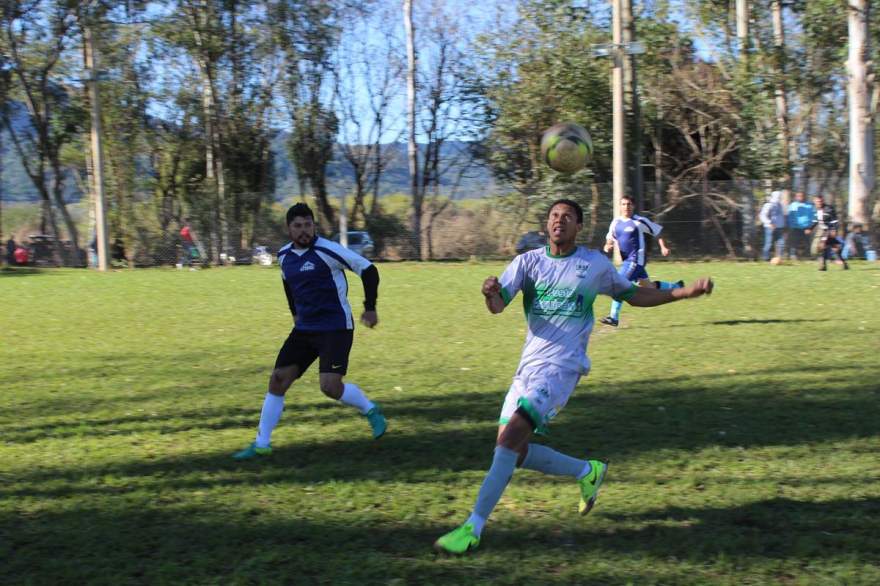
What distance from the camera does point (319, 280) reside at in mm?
6594

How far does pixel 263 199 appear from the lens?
31641mm

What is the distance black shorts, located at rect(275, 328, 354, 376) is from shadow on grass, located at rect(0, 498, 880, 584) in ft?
4.79

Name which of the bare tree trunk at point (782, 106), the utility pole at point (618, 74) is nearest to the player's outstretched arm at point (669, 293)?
the utility pole at point (618, 74)

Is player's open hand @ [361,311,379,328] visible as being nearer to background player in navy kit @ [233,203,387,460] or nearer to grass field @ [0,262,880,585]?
background player in navy kit @ [233,203,387,460]

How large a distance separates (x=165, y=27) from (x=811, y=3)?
2182 centimetres

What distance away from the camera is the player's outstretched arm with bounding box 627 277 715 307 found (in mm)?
4965

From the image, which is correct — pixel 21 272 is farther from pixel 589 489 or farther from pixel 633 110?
pixel 589 489

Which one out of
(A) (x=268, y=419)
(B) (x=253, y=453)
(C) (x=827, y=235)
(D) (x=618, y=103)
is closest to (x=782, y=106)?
(D) (x=618, y=103)

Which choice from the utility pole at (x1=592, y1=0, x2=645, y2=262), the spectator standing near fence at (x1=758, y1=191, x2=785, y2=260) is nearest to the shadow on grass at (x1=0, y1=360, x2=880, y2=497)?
the utility pole at (x1=592, y1=0, x2=645, y2=262)

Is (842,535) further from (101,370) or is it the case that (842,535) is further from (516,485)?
(101,370)

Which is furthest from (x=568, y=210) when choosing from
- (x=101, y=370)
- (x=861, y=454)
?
(x=101, y=370)

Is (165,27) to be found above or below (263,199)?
above

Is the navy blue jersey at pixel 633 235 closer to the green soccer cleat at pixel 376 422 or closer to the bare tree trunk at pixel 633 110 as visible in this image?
the green soccer cleat at pixel 376 422

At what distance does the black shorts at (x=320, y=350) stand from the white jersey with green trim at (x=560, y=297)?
1.88 metres
